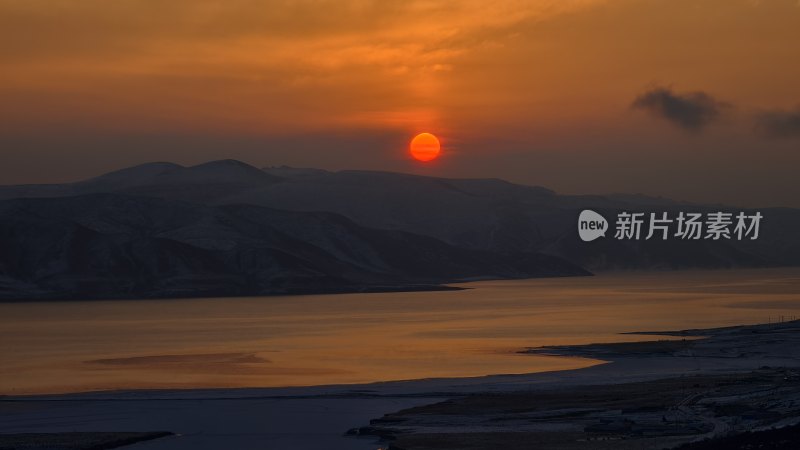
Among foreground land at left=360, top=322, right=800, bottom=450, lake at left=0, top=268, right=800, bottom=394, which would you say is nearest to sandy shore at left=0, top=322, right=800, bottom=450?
foreground land at left=360, top=322, right=800, bottom=450

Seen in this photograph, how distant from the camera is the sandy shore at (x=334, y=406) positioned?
4841 centimetres

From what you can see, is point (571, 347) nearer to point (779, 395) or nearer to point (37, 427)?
point (779, 395)

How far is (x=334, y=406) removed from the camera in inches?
2228

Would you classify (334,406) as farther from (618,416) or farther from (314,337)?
(314,337)

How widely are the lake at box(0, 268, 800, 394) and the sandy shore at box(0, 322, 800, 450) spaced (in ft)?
16.3

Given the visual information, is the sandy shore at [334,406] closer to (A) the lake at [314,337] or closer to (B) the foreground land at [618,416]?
(B) the foreground land at [618,416]

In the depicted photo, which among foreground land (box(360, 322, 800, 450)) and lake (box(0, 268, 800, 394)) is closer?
foreground land (box(360, 322, 800, 450))

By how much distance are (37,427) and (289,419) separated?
10.2 meters

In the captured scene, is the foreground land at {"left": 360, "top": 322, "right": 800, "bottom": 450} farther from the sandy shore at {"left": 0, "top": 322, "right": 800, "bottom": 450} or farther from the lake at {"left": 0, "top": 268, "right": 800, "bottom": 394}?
the lake at {"left": 0, "top": 268, "right": 800, "bottom": 394}

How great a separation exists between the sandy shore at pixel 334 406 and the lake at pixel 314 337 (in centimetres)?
497

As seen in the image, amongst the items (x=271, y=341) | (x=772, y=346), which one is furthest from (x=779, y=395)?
(x=271, y=341)

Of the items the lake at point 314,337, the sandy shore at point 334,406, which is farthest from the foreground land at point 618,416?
the lake at point 314,337

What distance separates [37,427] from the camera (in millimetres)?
51094

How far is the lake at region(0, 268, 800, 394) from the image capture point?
7412cm
